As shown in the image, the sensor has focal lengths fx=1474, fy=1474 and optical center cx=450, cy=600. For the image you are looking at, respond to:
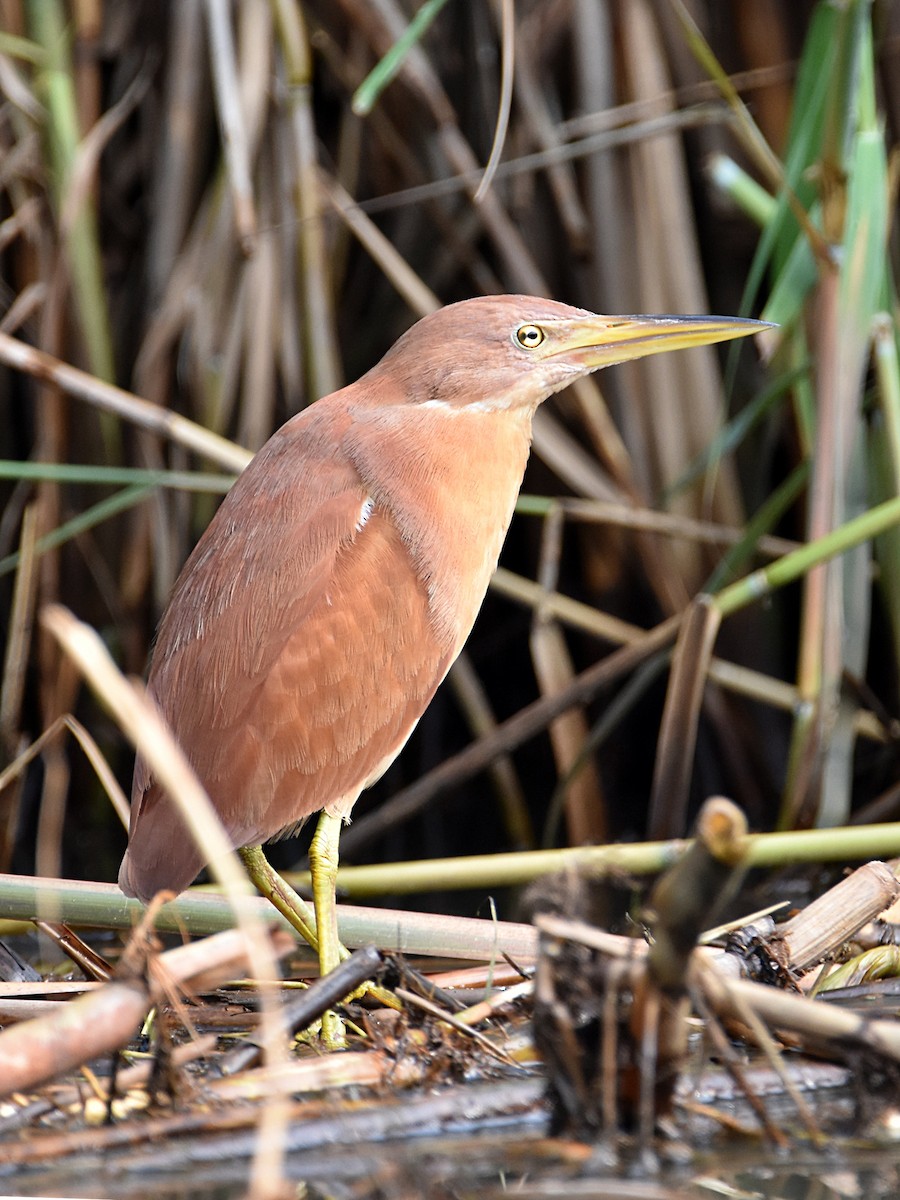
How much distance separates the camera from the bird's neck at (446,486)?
2549 mm

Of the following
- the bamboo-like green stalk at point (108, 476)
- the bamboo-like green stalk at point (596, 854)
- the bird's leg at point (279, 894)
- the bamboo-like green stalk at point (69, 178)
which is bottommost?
the bird's leg at point (279, 894)

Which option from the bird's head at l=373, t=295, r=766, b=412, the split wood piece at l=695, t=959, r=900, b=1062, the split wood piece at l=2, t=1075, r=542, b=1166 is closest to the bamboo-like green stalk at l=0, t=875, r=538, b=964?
the split wood piece at l=2, t=1075, r=542, b=1166

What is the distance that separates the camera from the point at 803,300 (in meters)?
2.98

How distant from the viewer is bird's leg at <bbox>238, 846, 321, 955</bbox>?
8.25 feet

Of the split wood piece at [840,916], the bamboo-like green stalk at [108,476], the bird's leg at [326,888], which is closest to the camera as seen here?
the split wood piece at [840,916]

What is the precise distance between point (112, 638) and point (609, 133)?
Answer: 1777 mm

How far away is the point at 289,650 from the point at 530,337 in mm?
706

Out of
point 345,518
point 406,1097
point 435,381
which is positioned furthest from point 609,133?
point 406,1097

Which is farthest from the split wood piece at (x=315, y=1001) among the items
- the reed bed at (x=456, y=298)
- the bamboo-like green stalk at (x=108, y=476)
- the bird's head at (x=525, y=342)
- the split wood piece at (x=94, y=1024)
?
the bamboo-like green stalk at (x=108, y=476)

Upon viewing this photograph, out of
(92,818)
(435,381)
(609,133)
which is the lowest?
(92,818)

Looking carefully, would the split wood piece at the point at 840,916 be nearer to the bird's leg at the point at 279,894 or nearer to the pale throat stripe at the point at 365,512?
the bird's leg at the point at 279,894

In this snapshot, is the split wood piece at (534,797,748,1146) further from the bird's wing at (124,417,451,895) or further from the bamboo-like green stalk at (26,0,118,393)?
the bamboo-like green stalk at (26,0,118,393)

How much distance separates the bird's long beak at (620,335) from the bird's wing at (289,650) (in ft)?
1.49

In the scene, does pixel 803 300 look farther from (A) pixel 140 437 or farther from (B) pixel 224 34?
(A) pixel 140 437
